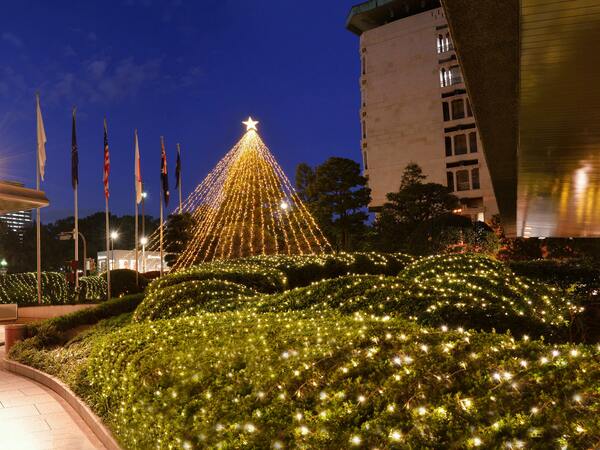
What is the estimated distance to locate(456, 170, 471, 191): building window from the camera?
173ft

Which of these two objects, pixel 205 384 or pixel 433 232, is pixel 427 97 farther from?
pixel 205 384

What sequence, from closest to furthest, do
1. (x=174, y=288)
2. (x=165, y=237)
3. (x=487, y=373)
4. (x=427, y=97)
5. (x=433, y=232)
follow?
(x=487, y=373) → (x=174, y=288) → (x=433, y=232) → (x=165, y=237) → (x=427, y=97)

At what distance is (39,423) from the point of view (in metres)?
6.21

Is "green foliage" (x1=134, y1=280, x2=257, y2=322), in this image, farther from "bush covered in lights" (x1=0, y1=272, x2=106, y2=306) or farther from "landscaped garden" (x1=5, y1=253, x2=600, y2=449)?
"bush covered in lights" (x1=0, y1=272, x2=106, y2=306)

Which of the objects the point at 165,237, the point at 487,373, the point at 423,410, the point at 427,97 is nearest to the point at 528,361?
the point at 487,373

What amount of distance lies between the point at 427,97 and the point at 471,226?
108 feet

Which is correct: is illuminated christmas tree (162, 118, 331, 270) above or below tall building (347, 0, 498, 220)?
below

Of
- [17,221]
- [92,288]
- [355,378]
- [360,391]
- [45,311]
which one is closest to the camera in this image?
[360,391]

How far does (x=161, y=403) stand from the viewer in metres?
4.33

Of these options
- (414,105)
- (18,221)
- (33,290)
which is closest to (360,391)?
(33,290)

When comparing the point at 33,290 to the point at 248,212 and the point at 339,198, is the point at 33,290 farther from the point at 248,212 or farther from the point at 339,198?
the point at 339,198

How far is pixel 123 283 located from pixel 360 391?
945 inches

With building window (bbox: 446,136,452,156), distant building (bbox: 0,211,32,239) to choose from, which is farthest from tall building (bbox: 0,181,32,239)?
building window (bbox: 446,136,452,156)

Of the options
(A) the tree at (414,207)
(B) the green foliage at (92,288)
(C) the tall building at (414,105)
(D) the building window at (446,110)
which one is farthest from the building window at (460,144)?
(B) the green foliage at (92,288)
